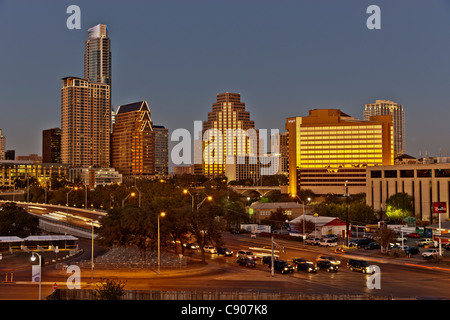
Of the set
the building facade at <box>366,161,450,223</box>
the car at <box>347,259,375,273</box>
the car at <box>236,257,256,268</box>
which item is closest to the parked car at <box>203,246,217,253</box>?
the car at <box>236,257,256,268</box>

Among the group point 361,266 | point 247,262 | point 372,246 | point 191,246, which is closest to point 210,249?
point 191,246

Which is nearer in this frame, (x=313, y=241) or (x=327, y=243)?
(x=327, y=243)

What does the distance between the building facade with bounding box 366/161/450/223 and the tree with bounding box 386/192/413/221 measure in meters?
3.10

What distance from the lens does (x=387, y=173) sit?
121 m

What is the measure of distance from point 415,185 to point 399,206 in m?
7.82

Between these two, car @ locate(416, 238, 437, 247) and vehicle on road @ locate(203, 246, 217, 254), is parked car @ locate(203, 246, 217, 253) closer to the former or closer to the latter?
vehicle on road @ locate(203, 246, 217, 254)

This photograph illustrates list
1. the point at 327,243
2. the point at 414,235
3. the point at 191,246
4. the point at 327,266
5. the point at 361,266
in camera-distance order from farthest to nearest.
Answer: the point at 414,235 < the point at 327,243 < the point at 191,246 < the point at 327,266 < the point at 361,266

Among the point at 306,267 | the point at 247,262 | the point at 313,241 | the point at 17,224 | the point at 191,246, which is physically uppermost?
the point at 17,224

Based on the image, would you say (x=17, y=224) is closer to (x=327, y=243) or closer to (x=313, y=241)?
(x=313, y=241)

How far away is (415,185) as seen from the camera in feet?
372

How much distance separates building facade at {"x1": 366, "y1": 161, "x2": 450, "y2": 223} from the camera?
107875 mm
